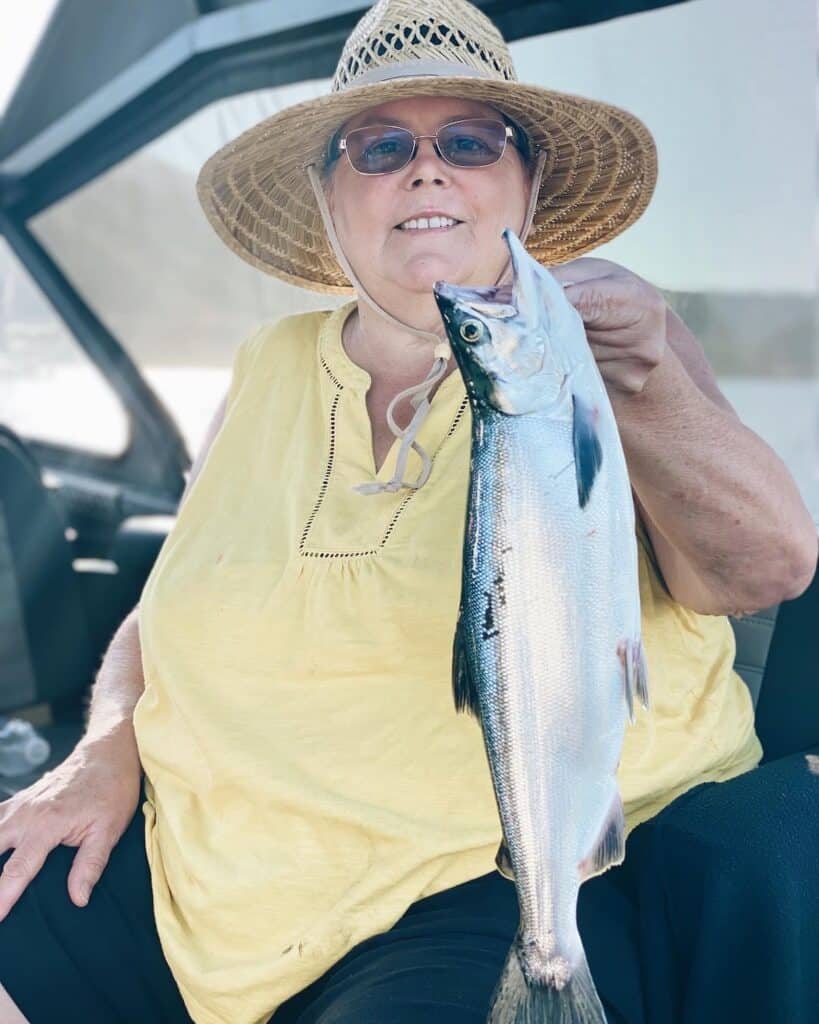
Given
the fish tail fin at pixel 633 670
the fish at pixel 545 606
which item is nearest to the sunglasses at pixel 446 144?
the fish at pixel 545 606

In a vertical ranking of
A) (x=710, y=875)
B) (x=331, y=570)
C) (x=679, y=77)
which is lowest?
(x=710, y=875)

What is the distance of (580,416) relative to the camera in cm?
120

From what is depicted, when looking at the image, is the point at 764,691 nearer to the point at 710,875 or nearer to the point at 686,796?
the point at 686,796

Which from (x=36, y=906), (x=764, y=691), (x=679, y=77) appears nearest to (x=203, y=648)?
(x=36, y=906)

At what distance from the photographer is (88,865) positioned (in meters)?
1.97

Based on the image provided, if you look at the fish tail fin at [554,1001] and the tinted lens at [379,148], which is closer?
the fish tail fin at [554,1001]

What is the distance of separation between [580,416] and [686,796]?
0.81 m

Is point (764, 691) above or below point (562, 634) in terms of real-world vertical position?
below

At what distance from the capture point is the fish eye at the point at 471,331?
1.20 metres

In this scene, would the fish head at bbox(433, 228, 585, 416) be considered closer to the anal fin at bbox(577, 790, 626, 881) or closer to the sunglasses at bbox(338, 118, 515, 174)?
the anal fin at bbox(577, 790, 626, 881)

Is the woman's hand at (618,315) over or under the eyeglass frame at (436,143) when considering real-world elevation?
under

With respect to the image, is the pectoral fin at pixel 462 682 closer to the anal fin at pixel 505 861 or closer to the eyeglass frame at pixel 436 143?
the anal fin at pixel 505 861

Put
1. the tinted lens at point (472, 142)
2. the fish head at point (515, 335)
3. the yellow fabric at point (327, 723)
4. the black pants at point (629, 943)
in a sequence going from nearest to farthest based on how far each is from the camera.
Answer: the fish head at point (515, 335)
the black pants at point (629, 943)
the yellow fabric at point (327, 723)
the tinted lens at point (472, 142)

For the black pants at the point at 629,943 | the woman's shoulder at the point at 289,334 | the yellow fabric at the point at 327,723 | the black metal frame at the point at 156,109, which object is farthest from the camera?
the black metal frame at the point at 156,109
